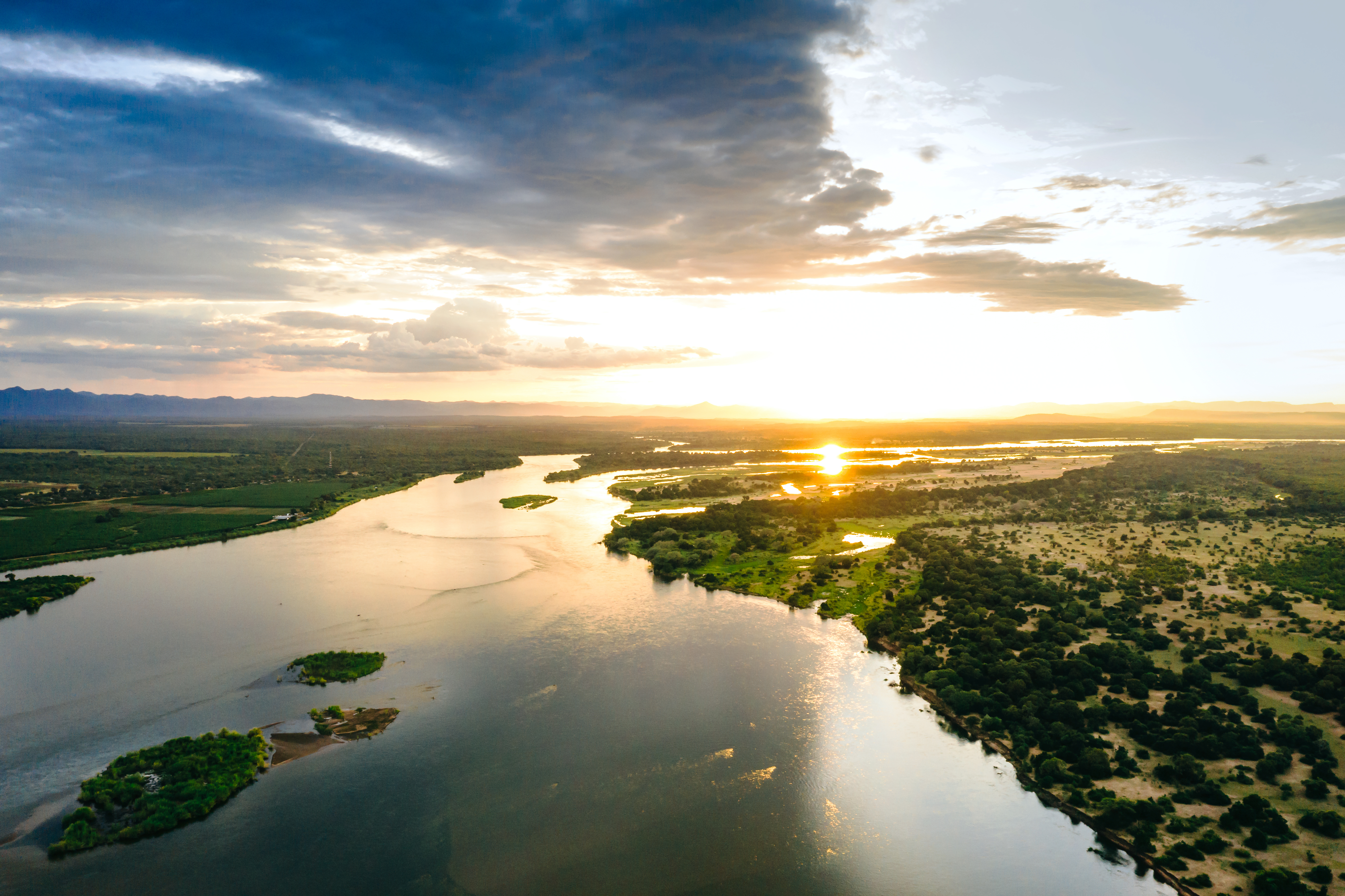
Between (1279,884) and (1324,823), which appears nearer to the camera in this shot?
(1279,884)

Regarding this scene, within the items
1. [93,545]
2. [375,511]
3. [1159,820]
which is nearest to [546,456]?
[375,511]

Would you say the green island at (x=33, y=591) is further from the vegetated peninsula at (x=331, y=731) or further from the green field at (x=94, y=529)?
the vegetated peninsula at (x=331, y=731)

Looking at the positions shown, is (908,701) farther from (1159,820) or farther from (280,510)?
(280,510)

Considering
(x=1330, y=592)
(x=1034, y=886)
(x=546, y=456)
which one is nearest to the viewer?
(x=1034, y=886)

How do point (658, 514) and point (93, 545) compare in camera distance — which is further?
point (658, 514)

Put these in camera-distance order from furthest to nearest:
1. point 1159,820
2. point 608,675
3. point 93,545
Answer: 1. point 93,545
2. point 608,675
3. point 1159,820

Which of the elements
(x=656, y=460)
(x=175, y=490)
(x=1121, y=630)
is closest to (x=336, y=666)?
(x=1121, y=630)

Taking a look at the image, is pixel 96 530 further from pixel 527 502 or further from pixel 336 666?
pixel 336 666
